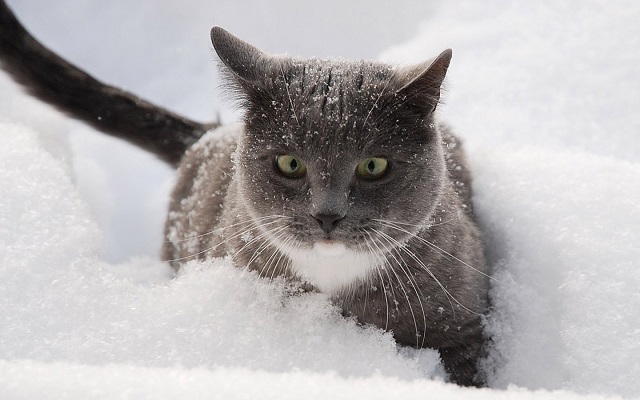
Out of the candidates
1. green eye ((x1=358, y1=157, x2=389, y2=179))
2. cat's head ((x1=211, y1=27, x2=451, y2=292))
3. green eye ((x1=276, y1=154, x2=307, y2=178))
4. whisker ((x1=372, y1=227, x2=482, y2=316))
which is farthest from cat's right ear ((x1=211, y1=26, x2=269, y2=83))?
whisker ((x1=372, y1=227, x2=482, y2=316))

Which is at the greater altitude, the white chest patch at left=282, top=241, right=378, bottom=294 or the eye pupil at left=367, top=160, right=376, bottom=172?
the eye pupil at left=367, top=160, right=376, bottom=172

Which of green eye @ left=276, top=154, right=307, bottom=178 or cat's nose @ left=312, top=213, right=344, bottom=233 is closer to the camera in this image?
cat's nose @ left=312, top=213, right=344, bottom=233

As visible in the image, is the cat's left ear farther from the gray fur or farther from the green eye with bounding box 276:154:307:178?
the green eye with bounding box 276:154:307:178

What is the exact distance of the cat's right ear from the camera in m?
1.66

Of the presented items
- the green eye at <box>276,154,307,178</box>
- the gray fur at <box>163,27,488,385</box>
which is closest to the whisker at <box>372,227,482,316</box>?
the gray fur at <box>163,27,488,385</box>

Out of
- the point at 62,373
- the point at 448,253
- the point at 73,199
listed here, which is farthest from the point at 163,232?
the point at 62,373

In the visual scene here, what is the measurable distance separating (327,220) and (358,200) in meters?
0.11

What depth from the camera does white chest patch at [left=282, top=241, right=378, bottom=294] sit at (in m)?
1.66

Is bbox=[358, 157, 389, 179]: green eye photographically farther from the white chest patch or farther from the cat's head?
the white chest patch

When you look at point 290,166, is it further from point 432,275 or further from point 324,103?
point 432,275

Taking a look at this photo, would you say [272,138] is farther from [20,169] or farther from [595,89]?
[595,89]

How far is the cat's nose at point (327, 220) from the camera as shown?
→ 1.52 m

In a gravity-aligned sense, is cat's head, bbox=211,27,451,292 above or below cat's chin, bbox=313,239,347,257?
above

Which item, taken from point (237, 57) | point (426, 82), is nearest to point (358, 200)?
point (426, 82)
